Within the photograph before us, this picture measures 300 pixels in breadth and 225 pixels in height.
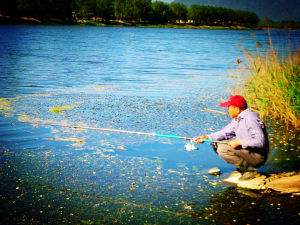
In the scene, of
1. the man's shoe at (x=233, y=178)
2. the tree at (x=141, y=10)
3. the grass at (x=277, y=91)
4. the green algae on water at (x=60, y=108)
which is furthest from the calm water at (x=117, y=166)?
the tree at (x=141, y=10)

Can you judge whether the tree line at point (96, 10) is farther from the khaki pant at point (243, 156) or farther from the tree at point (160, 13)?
the khaki pant at point (243, 156)

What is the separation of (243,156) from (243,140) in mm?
392

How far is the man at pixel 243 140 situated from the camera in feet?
16.9

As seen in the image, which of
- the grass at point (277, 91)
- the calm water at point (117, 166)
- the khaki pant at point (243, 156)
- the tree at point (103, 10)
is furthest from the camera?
the tree at point (103, 10)

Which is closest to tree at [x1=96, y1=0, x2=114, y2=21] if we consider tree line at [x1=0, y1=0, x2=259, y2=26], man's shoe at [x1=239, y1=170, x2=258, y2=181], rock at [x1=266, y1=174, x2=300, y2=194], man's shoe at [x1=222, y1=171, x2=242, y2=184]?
tree line at [x1=0, y1=0, x2=259, y2=26]

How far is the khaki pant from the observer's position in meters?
5.39

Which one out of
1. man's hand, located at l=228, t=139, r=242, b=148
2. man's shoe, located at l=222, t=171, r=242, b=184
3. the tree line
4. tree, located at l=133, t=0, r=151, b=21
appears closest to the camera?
man's hand, located at l=228, t=139, r=242, b=148

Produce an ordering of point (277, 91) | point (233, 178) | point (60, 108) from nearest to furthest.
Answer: point (233, 178)
point (277, 91)
point (60, 108)

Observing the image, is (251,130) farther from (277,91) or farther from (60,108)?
(60,108)

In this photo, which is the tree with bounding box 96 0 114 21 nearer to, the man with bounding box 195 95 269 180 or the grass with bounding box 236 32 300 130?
the grass with bounding box 236 32 300 130

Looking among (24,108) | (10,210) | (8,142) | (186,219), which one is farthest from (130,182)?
(24,108)

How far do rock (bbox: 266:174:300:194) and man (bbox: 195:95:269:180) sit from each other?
1.04 feet

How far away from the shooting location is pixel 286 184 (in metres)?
5.39

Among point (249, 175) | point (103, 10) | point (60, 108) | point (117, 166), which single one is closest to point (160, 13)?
point (103, 10)
